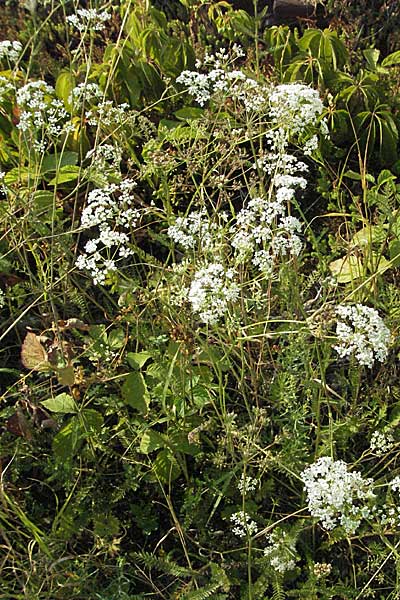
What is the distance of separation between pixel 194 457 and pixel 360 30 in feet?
6.49

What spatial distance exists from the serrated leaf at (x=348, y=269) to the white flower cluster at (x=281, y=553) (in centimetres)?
81

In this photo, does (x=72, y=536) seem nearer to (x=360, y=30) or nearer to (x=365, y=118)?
(x=365, y=118)

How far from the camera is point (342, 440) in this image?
2.10m

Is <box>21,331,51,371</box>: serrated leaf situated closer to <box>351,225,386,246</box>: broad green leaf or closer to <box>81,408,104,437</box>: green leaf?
<box>81,408,104,437</box>: green leaf

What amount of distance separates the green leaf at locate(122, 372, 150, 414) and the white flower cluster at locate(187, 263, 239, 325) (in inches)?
17.0

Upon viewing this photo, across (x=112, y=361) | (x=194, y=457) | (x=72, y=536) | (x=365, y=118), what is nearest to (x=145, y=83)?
(x=365, y=118)

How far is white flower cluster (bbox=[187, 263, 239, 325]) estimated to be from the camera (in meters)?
1.67

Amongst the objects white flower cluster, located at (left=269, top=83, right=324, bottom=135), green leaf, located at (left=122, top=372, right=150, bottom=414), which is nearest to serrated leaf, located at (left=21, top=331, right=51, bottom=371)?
green leaf, located at (left=122, top=372, right=150, bottom=414)

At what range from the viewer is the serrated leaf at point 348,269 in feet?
7.61

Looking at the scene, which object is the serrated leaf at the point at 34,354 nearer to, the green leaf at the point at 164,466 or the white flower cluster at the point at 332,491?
the green leaf at the point at 164,466

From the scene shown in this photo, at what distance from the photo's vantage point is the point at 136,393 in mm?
2061

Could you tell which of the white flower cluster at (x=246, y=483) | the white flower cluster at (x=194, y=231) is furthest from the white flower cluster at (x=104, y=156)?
the white flower cluster at (x=246, y=483)

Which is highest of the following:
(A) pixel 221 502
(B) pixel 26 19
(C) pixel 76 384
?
(B) pixel 26 19

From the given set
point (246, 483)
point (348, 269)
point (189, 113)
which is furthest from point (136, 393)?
point (189, 113)
